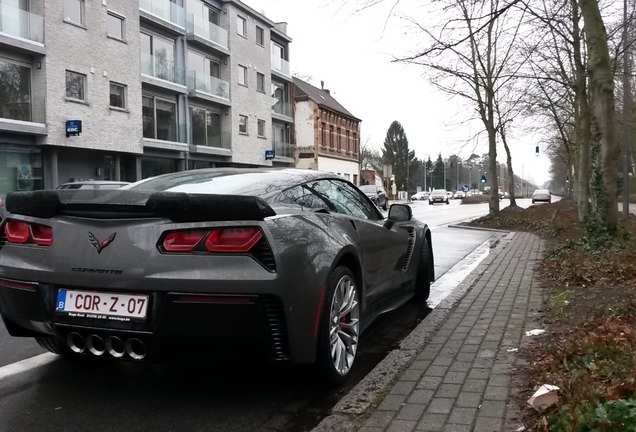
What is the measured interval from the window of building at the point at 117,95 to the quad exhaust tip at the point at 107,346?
23.8m

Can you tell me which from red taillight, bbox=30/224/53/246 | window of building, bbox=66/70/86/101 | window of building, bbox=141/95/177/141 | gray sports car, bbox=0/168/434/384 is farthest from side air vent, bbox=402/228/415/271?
window of building, bbox=141/95/177/141

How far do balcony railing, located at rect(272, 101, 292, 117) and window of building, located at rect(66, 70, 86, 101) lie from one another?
64.5 ft

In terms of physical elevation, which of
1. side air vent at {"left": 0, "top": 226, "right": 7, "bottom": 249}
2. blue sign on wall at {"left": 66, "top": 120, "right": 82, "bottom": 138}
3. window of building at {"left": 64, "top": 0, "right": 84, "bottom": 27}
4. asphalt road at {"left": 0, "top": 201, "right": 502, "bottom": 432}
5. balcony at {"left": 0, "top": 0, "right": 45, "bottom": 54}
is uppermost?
window of building at {"left": 64, "top": 0, "right": 84, "bottom": 27}

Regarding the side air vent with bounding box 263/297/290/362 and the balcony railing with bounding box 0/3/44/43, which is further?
the balcony railing with bounding box 0/3/44/43

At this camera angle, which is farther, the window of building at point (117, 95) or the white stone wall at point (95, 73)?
the window of building at point (117, 95)

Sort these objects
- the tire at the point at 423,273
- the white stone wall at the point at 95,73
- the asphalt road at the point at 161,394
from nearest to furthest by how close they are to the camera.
→ the asphalt road at the point at 161,394 < the tire at the point at 423,273 < the white stone wall at the point at 95,73

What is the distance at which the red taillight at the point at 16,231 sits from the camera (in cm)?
354

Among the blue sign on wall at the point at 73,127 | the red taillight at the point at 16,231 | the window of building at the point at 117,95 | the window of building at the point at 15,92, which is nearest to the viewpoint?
the red taillight at the point at 16,231

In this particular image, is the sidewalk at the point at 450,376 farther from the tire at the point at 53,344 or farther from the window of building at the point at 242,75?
the window of building at the point at 242,75

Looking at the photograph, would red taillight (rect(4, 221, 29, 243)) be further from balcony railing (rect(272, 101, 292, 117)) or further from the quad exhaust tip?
balcony railing (rect(272, 101, 292, 117))

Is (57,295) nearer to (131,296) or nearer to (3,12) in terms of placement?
(131,296)

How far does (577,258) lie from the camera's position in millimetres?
8617

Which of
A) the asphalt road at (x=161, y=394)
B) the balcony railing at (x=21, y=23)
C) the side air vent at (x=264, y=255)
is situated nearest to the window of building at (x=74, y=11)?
the balcony railing at (x=21, y=23)

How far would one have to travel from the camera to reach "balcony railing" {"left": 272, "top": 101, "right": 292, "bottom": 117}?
Answer: 140 ft
